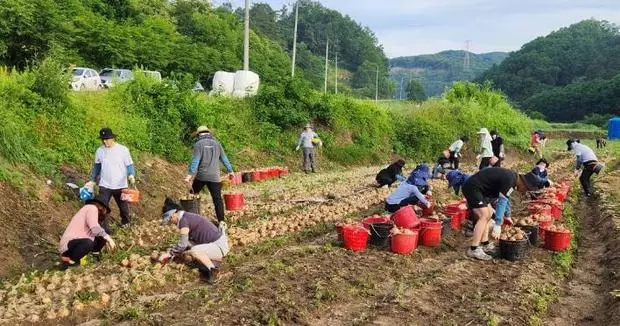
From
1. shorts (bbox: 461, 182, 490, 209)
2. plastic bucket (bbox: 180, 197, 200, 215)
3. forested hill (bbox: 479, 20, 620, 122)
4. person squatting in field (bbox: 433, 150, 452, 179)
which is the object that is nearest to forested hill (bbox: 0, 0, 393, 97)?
plastic bucket (bbox: 180, 197, 200, 215)

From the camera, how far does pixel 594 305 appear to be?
7.04 m

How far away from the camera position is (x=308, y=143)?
20.0m

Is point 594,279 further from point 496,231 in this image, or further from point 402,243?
point 402,243

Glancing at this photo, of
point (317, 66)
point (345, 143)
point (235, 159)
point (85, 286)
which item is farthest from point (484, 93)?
point (317, 66)

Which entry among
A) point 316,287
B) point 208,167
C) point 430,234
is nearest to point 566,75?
point 430,234

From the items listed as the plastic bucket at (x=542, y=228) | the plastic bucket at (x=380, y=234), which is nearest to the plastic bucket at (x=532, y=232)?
the plastic bucket at (x=542, y=228)

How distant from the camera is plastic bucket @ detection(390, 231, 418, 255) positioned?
864 cm

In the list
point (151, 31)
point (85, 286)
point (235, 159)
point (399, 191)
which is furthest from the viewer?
point (151, 31)

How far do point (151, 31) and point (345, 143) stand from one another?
21.1 metres

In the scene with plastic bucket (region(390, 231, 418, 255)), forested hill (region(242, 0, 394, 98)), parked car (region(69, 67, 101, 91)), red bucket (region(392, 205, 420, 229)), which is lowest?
plastic bucket (region(390, 231, 418, 255))

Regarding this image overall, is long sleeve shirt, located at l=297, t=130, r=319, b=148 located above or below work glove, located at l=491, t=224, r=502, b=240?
above

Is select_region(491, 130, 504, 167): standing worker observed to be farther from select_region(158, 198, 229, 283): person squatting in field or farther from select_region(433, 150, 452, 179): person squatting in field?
select_region(158, 198, 229, 283): person squatting in field

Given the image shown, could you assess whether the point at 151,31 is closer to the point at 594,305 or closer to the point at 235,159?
the point at 235,159

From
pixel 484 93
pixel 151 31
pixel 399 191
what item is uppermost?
pixel 151 31
